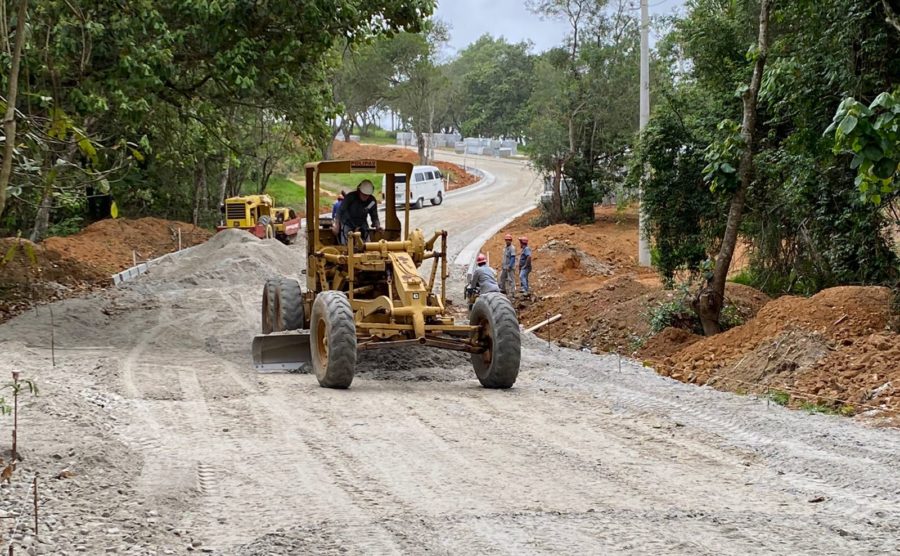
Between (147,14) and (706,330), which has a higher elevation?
(147,14)

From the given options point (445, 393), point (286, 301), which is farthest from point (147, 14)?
point (445, 393)

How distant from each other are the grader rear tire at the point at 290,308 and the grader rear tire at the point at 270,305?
2.04ft

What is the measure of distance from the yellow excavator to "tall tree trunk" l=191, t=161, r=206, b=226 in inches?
Result: 123

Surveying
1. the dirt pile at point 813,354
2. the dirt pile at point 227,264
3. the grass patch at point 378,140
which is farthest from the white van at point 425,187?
the grass patch at point 378,140

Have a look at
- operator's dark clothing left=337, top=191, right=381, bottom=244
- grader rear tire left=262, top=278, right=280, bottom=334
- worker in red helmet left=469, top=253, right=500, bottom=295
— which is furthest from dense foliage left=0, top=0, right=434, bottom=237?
worker in red helmet left=469, top=253, right=500, bottom=295

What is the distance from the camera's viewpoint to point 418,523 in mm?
6543

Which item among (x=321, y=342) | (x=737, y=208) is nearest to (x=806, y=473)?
(x=321, y=342)

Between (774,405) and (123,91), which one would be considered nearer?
(774,405)

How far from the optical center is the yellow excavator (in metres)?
34.6

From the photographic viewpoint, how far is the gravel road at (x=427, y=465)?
6289 mm

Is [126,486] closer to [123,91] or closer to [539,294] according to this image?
[123,91]

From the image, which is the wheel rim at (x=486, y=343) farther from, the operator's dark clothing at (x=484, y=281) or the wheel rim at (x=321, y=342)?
the operator's dark clothing at (x=484, y=281)

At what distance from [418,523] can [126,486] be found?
223 centimetres

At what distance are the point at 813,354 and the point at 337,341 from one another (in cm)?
573
